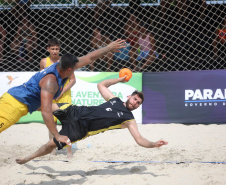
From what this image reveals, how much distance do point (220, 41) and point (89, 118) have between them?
411 cm

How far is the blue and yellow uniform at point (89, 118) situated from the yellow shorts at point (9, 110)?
0.43 meters

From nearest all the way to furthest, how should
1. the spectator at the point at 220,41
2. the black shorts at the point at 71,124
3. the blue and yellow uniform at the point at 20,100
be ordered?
1. the blue and yellow uniform at the point at 20,100
2. the black shorts at the point at 71,124
3. the spectator at the point at 220,41

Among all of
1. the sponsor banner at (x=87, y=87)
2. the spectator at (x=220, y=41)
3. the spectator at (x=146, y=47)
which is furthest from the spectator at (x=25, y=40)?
the spectator at (x=220, y=41)

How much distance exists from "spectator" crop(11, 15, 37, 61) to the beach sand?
1.68 metres

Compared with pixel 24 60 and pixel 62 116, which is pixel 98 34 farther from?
pixel 62 116

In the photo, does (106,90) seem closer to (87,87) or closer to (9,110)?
(9,110)

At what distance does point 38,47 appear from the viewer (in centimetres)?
724

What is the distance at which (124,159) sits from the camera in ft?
14.8

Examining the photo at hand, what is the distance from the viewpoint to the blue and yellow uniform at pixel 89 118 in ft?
12.0

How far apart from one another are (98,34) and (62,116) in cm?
355

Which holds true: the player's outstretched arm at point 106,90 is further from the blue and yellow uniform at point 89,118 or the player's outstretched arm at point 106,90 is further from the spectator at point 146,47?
the spectator at point 146,47

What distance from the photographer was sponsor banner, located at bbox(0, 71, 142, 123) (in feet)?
20.4

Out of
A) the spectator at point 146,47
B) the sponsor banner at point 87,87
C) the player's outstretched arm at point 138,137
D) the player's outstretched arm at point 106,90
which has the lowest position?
the player's outstretched arm at point 138,137

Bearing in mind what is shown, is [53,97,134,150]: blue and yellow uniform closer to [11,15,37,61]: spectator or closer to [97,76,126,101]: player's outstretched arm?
[97,76,126,101]: player's outstretched arm
